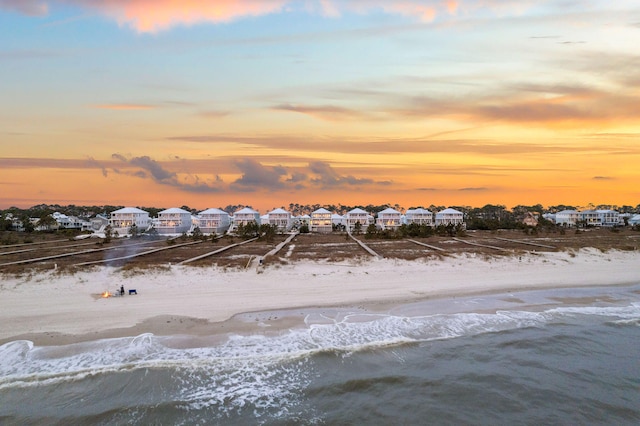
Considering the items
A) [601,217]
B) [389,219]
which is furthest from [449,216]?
[601,217]

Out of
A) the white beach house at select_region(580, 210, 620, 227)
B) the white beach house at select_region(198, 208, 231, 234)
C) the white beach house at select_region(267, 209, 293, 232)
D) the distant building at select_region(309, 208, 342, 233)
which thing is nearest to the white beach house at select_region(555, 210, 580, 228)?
the white beach house at select_region(580, 210, 620, 227)

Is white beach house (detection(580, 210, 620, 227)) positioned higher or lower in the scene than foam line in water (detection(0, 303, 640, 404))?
higher

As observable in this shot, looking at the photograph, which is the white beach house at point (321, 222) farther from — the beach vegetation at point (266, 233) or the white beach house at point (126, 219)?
the white beach house at point (126, 219)

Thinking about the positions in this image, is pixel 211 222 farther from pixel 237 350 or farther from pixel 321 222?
pixel 237 350

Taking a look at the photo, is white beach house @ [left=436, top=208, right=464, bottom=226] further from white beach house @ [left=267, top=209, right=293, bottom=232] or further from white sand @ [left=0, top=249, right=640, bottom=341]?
white sand @ [left=0, top=249, right=640, bottom=341]

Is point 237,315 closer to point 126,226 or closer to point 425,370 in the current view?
point 425,370

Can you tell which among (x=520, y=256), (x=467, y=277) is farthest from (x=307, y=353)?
(x=520, y=256)
